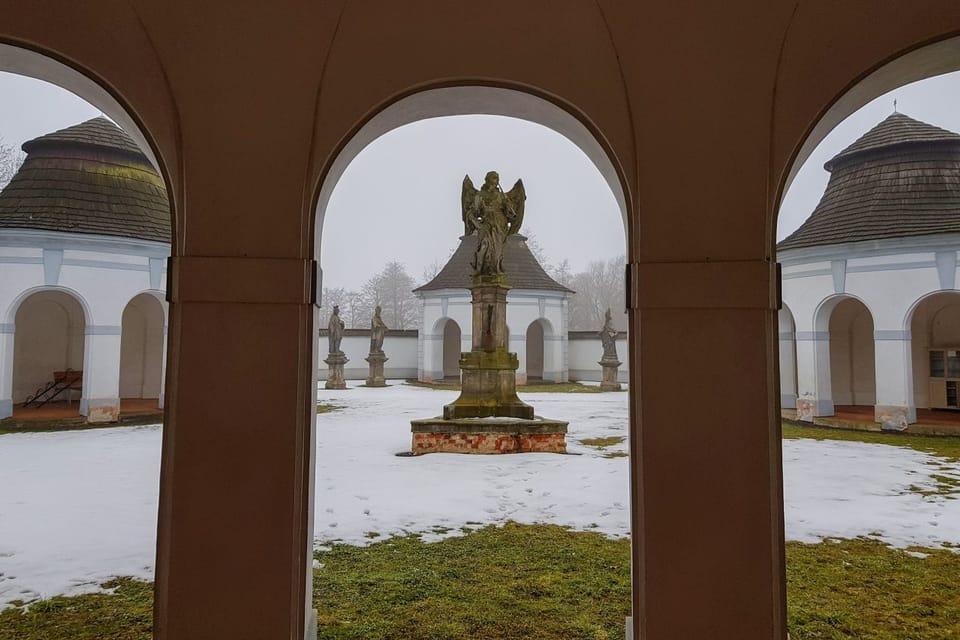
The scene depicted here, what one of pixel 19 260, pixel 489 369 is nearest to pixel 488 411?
pixel 489 369

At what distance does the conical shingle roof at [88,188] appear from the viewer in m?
12.1

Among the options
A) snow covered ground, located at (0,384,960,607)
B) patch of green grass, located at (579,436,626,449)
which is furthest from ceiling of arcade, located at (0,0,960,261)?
patch of green grass, located at (579,436,626,449)

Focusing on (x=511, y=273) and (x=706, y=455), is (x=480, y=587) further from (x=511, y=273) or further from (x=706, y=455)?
(x=511, y=273)

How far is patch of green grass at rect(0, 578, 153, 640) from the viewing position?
11.2ft

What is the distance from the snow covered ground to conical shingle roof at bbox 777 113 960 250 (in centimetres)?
501

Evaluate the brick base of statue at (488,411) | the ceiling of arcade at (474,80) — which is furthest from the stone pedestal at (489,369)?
the ceiling of arcade at (474,80)

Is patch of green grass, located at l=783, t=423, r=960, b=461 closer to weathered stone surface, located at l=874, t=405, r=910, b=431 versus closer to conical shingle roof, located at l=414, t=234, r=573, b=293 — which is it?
weathered stone surface, located at l=874, t=405, r=910, b=431

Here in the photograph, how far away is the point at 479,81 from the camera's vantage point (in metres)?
2.81

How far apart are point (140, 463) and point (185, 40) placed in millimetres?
7169

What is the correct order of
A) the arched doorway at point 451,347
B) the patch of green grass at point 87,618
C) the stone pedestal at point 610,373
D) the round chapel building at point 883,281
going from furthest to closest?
the arched doorway at point 451,347 → the stone pedestal at point 610,373 → the round chapel building at point 883,281 → the patch of green grass at point 87,618

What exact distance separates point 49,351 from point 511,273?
636 inches

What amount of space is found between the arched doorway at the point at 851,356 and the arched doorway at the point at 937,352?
3.75ft

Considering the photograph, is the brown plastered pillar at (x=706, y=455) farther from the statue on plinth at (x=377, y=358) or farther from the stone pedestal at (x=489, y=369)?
the statue on plinth at (x=377, y=358)

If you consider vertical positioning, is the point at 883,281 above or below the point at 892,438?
above
